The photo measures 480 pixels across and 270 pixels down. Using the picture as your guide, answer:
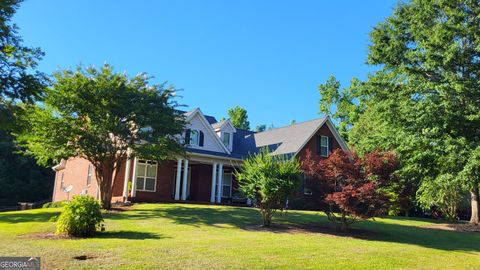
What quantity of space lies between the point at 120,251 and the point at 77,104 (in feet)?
42.9

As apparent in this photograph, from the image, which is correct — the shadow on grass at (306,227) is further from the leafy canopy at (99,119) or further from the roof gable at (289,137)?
the roof gable at (289,137)

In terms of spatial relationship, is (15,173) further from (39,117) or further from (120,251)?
(120,251)

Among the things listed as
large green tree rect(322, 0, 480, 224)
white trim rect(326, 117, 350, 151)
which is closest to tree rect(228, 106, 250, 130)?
white trim rect(326, 117, 350, 151)

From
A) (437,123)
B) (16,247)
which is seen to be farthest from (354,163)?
(16,247)

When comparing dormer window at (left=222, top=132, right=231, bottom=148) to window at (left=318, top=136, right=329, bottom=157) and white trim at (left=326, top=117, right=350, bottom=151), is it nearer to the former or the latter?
window at (left=318, top=136, right=329, bottom=157)

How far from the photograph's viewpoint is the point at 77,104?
22125 mm

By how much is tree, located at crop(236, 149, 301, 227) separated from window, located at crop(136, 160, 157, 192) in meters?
13.7

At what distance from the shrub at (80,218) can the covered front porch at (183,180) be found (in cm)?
1277

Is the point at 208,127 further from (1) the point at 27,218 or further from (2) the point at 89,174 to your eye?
(1) the point at 27,218

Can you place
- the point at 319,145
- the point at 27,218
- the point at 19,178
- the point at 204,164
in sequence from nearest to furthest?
the point at 27,218
the point at 204,164
the point at 319,145
the point at 19,178

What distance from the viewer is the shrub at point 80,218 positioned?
1395 cm

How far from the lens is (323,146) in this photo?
1403 inches

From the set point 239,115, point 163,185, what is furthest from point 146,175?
point 239,115

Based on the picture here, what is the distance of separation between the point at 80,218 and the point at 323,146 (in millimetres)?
24736
